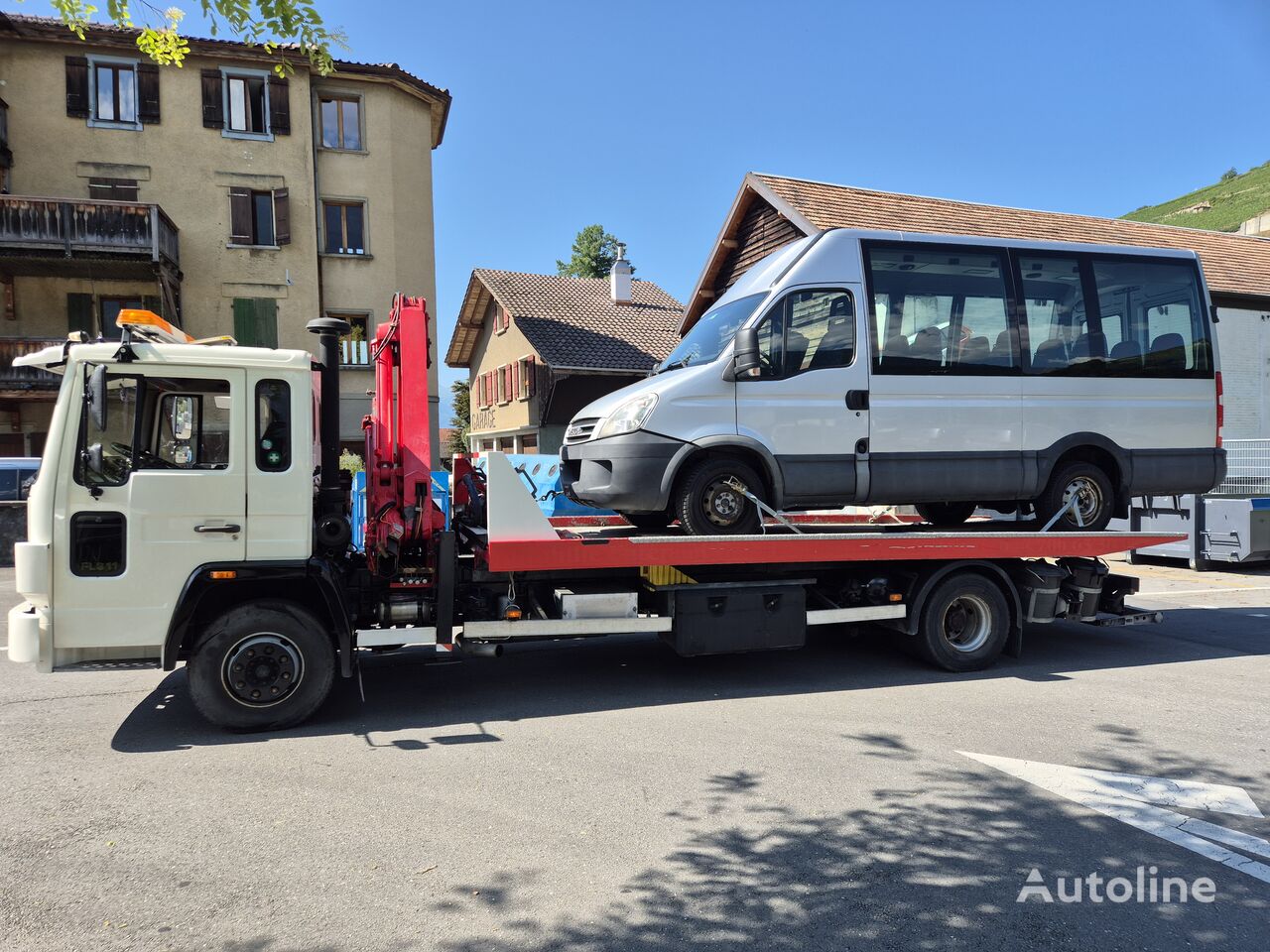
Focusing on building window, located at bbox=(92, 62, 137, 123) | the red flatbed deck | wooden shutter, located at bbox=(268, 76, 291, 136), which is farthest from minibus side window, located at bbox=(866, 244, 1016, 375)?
building window, located at bbox=(92, 62, 137, 123)

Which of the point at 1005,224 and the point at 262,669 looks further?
the point at 1005,224

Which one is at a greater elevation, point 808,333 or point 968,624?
point 808,333

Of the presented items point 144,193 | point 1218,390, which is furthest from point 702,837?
point 144,193

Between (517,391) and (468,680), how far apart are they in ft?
76.8

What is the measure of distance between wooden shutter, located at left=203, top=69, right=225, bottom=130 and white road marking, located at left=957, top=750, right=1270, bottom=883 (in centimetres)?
2405

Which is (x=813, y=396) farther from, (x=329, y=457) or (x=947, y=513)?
(x=329, y=457)

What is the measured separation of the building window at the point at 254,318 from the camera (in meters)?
22.2

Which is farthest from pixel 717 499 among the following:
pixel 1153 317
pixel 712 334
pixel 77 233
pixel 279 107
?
pixel 279 107

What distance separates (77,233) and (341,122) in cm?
745

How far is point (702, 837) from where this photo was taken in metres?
3.81

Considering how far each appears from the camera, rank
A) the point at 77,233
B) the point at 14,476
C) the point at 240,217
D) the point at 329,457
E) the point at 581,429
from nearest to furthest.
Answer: the point at 329,457 < the point at 581,429 < the point at 14,476 < the point at 77,233 < the point at 240,217

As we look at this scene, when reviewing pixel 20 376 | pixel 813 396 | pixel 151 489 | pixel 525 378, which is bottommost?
pixel 151 489

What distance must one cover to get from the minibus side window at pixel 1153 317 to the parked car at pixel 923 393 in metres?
0.02

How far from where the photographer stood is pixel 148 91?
2141cm
